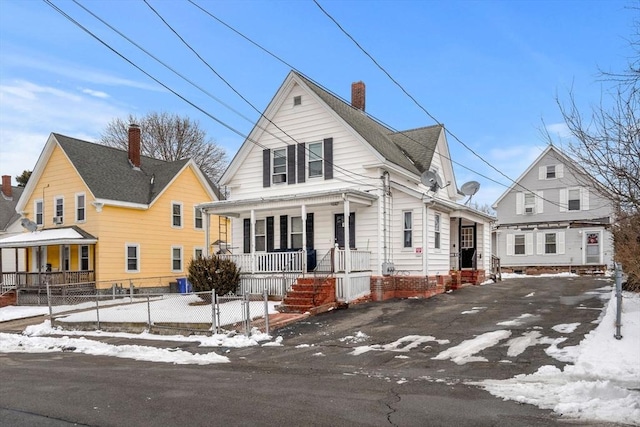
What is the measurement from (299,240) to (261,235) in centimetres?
191

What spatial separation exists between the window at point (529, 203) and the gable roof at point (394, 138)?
660 inches

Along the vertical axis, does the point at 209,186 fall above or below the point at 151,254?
above

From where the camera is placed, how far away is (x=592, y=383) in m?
6.79

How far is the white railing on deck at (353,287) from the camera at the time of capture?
1709 centimetres

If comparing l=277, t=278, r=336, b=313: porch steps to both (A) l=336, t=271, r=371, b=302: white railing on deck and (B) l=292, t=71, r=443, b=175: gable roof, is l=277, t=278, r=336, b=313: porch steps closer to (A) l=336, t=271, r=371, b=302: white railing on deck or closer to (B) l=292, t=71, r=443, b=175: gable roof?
(A) l=336, t=271, r=371, b=302: white railing on deck

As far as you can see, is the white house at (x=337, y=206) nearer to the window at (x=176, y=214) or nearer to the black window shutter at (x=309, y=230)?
the black window shutter at (x=309, y=230)

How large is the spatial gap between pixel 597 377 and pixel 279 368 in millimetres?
5230

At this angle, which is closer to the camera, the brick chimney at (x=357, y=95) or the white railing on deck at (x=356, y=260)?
the white railing on deck at (x=356, y=260)

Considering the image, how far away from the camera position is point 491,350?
9773 millimetres

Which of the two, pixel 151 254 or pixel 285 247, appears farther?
pixel 151 254

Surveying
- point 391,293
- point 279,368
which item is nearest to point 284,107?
point 391,293

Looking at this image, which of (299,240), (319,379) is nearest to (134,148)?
(299,240)

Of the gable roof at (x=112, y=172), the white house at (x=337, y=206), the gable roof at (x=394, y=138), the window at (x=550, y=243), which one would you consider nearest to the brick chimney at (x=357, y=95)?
the gable roof at (x=394, y=138)

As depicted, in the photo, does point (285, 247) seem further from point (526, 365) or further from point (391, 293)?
point (526, 365)
